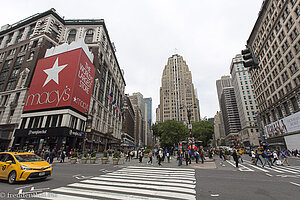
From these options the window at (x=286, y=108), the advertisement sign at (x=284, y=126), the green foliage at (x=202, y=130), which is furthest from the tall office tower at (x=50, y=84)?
the window at (x=286, y=108)

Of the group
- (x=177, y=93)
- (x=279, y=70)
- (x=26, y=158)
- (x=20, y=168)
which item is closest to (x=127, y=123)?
(x=177, y=93)

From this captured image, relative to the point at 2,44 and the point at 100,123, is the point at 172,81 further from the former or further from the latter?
the point at 2,44

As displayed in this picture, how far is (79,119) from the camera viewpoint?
3275 centimetres

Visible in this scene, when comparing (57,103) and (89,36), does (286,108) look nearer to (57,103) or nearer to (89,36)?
(57,103)

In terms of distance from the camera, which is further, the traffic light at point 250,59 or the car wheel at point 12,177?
the car wheel at point 12,177

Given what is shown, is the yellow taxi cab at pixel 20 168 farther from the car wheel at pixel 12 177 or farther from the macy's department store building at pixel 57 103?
the macy's department store building at pixel 57 103

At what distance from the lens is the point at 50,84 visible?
32406 mm

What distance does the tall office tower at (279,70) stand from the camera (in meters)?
32.5

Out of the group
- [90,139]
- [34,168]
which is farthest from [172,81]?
[34,168]

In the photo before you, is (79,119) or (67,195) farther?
(79,119)

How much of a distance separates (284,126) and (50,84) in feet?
189

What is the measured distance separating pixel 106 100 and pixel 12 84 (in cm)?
2486

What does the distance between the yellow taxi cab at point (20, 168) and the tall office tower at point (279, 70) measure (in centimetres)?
4449

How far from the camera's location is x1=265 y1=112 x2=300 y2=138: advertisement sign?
31653 millimetres
